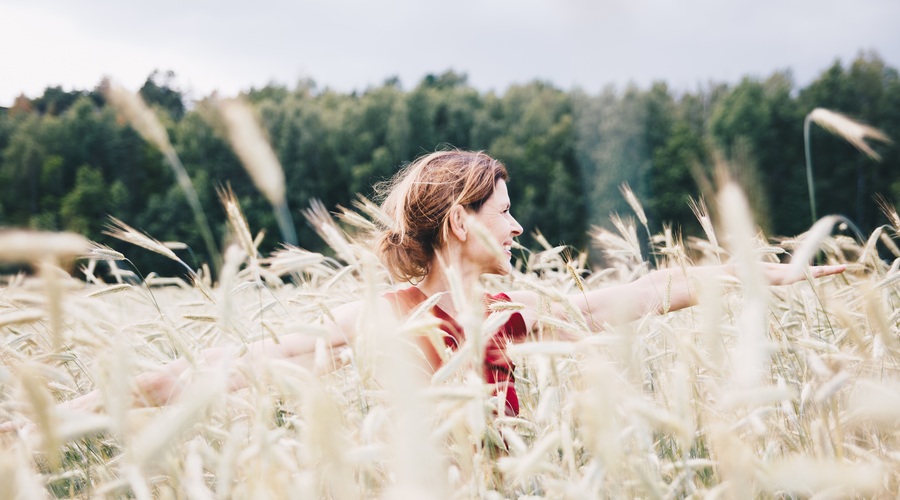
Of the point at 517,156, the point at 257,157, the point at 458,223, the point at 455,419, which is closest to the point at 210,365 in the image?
the point at 257,157

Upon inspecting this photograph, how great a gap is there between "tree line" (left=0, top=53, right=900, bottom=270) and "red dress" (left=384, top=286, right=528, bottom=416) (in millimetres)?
23981

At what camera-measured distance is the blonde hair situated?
219 centimetres

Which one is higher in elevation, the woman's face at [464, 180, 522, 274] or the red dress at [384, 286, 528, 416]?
the woman's face at [464, 180, 522, 274]

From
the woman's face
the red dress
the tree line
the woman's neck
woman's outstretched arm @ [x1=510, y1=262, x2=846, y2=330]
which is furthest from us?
the tree line

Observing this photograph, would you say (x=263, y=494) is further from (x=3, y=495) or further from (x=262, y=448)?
(x=3, y=495)

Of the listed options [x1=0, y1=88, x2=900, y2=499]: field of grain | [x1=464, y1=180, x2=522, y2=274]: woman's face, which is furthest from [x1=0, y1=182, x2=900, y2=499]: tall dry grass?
[x1=464, y1=180, x2=522, y2=274]: woman's face

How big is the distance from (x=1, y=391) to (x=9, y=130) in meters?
37.5

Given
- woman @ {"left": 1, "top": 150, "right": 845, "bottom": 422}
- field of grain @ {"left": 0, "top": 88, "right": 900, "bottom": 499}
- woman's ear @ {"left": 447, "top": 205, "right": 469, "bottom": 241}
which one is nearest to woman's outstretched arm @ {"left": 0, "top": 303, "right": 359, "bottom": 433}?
field of grain @ {"left": 0, "top": 88, "right": 900, "bottom": 499}

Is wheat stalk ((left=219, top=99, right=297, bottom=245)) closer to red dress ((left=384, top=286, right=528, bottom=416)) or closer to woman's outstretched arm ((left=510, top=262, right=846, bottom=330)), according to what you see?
red dress ((left=384, top=286, right=528, bottom=416))

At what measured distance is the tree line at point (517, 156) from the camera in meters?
27.5

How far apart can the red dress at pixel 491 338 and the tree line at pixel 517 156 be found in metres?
24.0

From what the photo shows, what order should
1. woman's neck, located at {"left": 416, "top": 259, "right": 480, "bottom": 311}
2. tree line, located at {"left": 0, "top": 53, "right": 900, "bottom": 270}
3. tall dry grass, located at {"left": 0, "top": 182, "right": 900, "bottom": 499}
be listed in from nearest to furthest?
1. tall dry grass, located at {"left": 0, "top": 182, "right": 900, "bottom": 499}
2. woman's neck, located at {"left": 416, "top": 259, "right": 480, "bottom": 311}
3. tree line, located at {"left": 0, "top": 53, "right": 900, "bottom": 270}

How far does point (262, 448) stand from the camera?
2.91ft

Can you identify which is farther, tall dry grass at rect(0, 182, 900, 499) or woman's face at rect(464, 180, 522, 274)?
woman's face at rect(464, 180, 522, 274)
